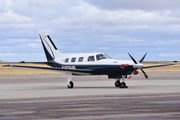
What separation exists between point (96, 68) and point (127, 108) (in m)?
13.7

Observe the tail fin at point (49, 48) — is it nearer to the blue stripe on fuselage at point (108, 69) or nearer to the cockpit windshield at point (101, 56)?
the blue stripe on fuselage at point (108, 69)

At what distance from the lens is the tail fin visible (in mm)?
30406

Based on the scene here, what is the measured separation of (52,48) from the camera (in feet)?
101

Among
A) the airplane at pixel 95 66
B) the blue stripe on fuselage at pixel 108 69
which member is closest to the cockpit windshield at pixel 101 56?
the airplane at pixel 95 66

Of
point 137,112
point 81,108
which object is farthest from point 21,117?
point 137,112

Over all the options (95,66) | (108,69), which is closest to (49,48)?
(95,66)

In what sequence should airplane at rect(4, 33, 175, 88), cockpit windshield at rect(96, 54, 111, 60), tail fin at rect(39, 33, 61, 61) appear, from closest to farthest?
airplane at rect(4, 33, 175, 88) < cockpit windshield at rect(96, 54, 111, 60) < tail fin at rect(39, 33, 61, 61)

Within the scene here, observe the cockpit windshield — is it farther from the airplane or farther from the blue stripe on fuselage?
the blue stripe on fuselage

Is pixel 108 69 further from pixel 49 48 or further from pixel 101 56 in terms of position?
A: pixel 49 48

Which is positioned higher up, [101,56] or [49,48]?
[49,48]

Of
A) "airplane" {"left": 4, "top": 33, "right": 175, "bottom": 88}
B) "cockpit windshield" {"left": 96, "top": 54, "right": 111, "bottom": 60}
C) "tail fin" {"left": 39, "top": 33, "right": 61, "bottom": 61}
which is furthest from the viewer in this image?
"tail fin" {"left": 39, "top": 33, "right": 61, "bottom": 61}

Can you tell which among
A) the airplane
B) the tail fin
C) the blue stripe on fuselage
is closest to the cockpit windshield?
the airplane

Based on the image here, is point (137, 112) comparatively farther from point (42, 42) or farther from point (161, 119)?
point (42, 42)

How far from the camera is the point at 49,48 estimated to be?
3102 cm
